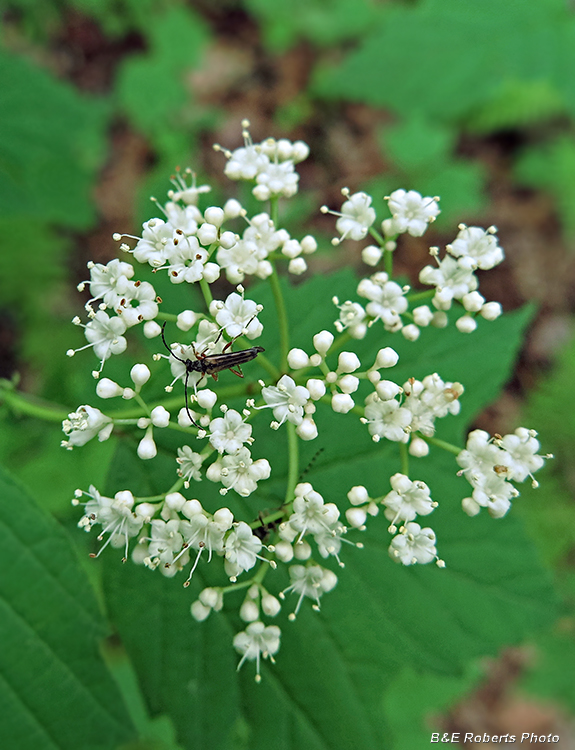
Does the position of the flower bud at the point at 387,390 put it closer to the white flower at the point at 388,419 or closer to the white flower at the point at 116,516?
the white flower at the point at 388,419

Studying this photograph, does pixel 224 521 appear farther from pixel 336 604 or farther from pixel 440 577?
pixel 440 577

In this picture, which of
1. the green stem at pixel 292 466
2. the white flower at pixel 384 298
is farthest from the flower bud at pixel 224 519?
the white flower at pixel 384 298

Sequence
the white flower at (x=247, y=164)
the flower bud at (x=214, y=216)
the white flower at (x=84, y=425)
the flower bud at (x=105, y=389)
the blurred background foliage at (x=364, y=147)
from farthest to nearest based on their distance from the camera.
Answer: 1. the blurred background foliage at (x=364, y=147)
2. the white flower at (x=247, y=164)
3. the flower bud at (x=214, y=216)
4. the flower bud at (x=105, y=389)
5. the white flower at (x=84, y=425)

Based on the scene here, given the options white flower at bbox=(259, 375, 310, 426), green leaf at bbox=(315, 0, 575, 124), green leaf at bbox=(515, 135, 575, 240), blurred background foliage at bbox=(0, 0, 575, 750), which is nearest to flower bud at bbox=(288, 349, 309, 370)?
white flower at bbox=(259, 375, 310, 426)

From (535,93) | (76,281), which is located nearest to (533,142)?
(535,93)

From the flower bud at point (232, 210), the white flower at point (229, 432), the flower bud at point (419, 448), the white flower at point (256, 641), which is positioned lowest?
the white flower at point (256, 641)

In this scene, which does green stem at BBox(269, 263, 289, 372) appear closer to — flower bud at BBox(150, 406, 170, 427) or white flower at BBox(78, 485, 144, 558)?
flower bud at BBox(150, 406, 170, 427)
